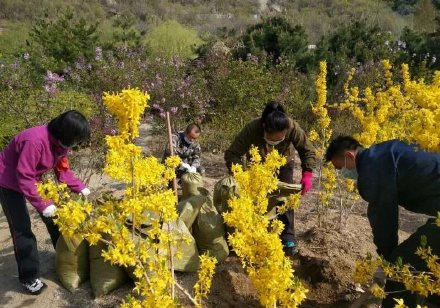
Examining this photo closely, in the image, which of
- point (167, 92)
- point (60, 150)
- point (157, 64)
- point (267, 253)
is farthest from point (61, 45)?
point (267, 253)

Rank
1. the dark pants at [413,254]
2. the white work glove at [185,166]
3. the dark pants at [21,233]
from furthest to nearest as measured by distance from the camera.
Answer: the white work glove at [185,166]
the dark pants at [21,233]
the dark pants at [413,254]

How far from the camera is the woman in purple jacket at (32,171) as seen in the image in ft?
9.53

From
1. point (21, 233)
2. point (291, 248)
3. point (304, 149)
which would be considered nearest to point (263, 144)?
point (304, 149)

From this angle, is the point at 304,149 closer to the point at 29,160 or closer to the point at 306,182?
the point at 306,182

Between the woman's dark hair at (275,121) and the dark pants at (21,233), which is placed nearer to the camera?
the dark pants at (21,233)

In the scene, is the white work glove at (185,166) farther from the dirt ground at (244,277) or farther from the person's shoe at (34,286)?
the person's shoe at (34,286)

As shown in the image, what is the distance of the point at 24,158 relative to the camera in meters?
2.92

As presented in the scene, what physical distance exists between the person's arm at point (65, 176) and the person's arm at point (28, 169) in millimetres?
369

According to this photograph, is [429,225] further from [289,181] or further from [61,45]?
[61,45]

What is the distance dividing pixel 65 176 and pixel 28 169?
1.65 feet

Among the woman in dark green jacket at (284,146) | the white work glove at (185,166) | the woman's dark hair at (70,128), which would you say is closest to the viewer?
the woman's dark hair at (70,128)

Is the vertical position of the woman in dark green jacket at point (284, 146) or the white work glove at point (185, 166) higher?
the woman in dark green jacket at point (284, 146)

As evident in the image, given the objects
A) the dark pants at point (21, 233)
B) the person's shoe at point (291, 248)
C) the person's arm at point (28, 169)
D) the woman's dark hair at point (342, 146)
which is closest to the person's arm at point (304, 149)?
the person's shoe at point (291, 248)

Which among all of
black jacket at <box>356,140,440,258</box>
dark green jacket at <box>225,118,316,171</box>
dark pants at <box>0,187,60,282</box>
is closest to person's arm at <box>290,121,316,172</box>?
dark green jacket at <box>225,118,316,171</box>
